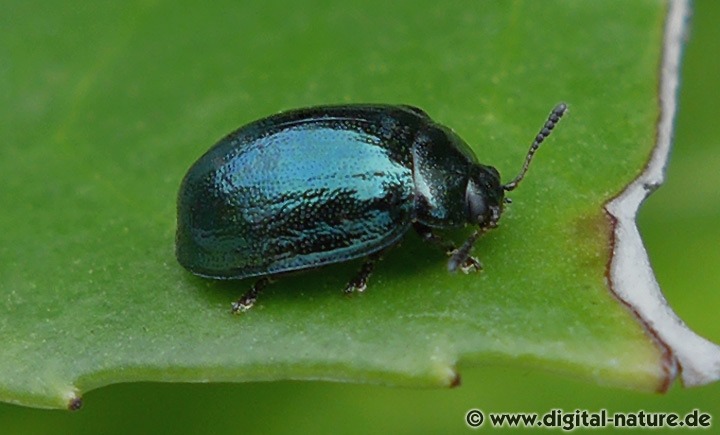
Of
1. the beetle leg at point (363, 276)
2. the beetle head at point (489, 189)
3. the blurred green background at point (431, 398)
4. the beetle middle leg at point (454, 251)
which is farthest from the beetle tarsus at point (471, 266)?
the blurred green background at point (431, 398)

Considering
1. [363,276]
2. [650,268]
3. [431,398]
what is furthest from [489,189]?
[431,398]

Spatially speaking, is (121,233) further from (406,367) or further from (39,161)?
Answer: (406,367)

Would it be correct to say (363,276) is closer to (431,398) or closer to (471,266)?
(471,266)

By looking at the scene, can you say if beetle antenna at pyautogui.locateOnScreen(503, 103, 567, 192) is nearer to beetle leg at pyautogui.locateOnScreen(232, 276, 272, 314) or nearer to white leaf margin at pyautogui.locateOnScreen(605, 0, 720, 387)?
white leaf margin at pyautogui.locateOnScreen(605, 0, 720, 387)

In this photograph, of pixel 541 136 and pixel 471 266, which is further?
pixel 541 136

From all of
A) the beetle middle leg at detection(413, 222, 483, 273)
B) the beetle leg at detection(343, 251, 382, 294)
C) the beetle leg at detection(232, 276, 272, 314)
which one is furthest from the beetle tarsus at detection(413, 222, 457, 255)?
the beetle leg at detection(232, 276, 272, 314)

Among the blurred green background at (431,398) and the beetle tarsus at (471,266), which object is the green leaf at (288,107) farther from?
the blurred green background at (431,398)

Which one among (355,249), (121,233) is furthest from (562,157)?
(121,233)
